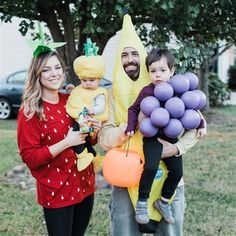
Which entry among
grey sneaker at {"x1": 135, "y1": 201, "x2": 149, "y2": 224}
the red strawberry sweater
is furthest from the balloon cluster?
the red strawberry sweater

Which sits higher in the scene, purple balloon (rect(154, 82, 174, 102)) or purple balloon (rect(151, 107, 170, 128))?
→ purple balloon (rect(154, 82, 174, 102))

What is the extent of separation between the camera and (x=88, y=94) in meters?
3.27

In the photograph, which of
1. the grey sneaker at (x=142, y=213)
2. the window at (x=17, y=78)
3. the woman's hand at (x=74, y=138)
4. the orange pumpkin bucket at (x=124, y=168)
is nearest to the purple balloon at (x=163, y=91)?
the orange pumpkin bucket at (x=124, y=168)

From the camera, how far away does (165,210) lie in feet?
10.5

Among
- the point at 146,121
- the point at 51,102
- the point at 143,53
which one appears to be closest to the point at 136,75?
the point at 143,53

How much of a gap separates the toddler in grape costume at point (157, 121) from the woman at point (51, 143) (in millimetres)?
355

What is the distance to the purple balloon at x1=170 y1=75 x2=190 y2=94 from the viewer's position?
305 cm

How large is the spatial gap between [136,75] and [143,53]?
145 mm

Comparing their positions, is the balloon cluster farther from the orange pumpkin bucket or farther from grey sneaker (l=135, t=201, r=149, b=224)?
grey sneaker (l=135, t=201, r=149, b=224)

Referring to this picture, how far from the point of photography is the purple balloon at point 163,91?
9.79 ft

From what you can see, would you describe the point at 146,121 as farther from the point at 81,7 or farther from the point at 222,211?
the point at 222,211

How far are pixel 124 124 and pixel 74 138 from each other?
0.33m

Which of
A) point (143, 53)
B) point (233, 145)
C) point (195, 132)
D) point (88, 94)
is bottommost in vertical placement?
point (233, 145)

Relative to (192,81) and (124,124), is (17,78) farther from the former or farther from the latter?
(192,81)
